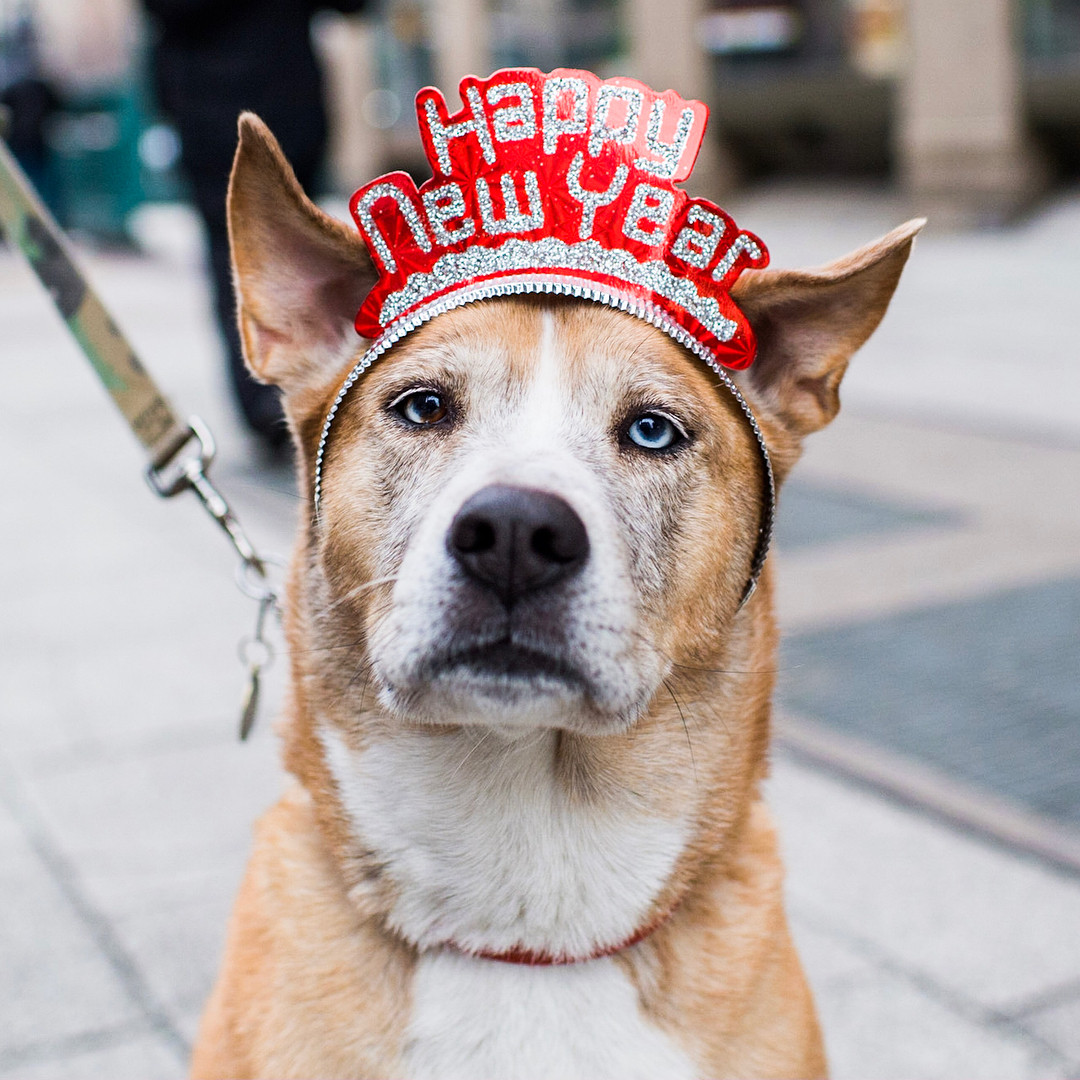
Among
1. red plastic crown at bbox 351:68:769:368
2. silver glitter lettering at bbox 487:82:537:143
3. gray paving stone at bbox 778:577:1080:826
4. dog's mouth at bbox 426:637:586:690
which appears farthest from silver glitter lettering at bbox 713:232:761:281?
gray paving stone at bbox 778:577:1080:826

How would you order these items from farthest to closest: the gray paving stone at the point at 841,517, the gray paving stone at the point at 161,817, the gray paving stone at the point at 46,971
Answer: the gray paving stone at the point at 841,517 < the gray paving stone at the point at 161,817 < the gray paving stone at the point at 46,971

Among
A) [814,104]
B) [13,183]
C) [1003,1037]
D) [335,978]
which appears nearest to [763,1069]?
[335,978]

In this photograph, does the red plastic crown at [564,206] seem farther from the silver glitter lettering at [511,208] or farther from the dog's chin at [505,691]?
the dog's chin at [505,691]

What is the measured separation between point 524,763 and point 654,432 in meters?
0.55

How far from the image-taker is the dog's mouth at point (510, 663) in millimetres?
1919

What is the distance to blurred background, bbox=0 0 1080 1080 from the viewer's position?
10.3 feet

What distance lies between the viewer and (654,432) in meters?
2.21

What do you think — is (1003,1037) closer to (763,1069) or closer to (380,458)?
(763,1069)

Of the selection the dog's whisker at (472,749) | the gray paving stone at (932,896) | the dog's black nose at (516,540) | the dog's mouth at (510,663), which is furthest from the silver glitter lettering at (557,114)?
the gray paving stone at (932,896)

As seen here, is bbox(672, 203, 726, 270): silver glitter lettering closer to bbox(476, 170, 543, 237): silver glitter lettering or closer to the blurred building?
bbox(476, 170, 543, 237): silver glitter lettering

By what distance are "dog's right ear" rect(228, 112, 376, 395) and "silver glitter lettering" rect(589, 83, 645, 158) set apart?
1.35 ft

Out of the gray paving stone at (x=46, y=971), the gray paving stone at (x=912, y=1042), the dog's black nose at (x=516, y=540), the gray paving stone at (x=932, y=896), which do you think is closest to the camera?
the dog's black nose at (x=516, y=540)

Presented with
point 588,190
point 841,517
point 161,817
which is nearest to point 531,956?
point 588,190

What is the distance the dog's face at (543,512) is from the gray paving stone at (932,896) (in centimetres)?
132
